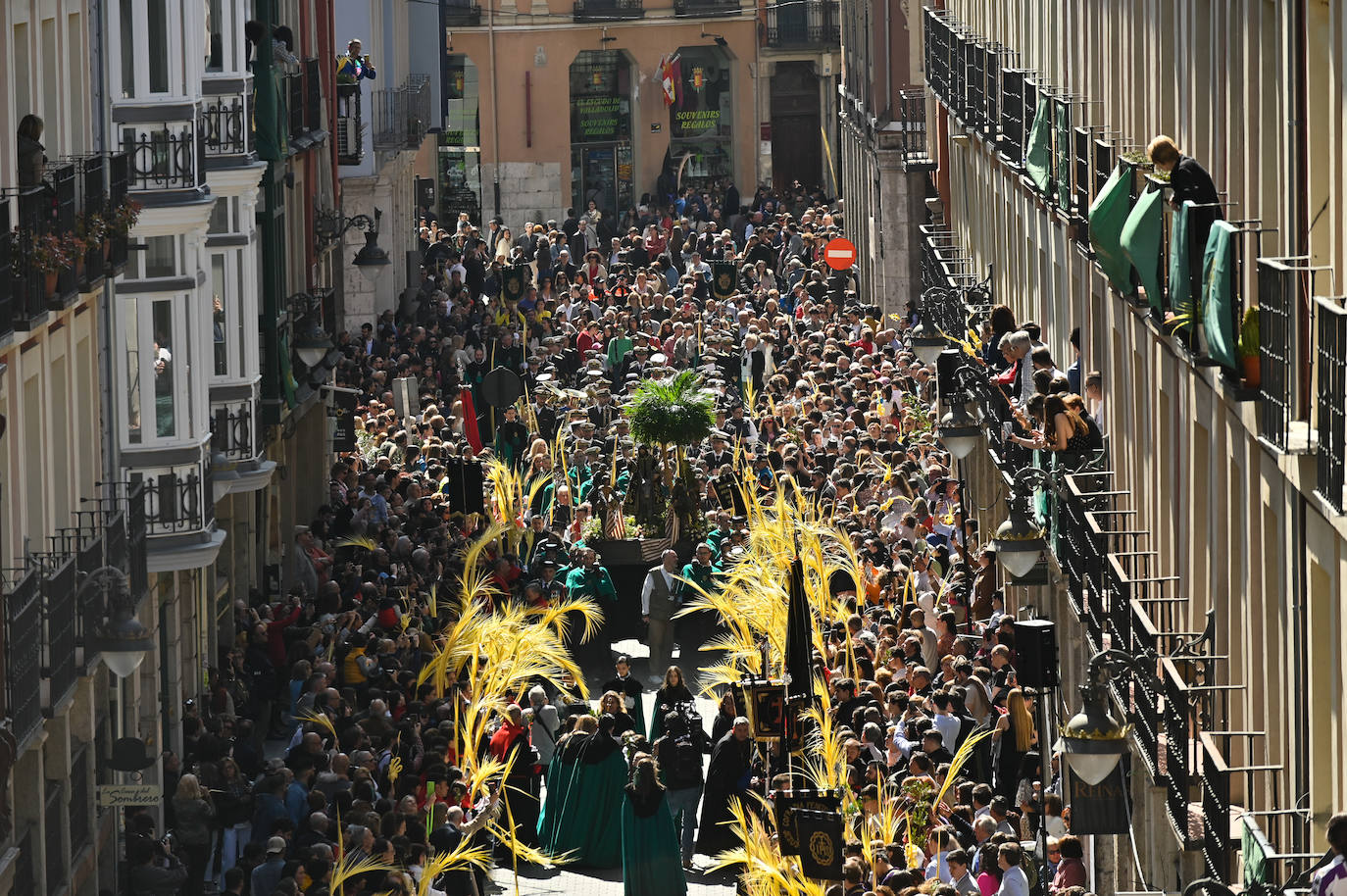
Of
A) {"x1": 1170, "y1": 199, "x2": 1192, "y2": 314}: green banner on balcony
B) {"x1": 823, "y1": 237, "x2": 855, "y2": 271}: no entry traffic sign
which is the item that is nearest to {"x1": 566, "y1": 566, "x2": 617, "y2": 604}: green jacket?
{"x1": 1170, "y1": 199, "x2": 1192, "y2": 314}: green banner on balcony

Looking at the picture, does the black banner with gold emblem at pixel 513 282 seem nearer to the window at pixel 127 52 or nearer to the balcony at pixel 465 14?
the window at pixel 127 52

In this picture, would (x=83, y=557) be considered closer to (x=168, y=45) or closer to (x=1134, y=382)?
(x=168, y=45)

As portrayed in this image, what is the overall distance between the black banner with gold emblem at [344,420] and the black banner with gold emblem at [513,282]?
9.28 metres

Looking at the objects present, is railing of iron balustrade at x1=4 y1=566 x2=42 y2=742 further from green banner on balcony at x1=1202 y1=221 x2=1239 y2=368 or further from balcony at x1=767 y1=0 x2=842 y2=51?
balcony at x1=767 y1=0 x2=842 y2=51

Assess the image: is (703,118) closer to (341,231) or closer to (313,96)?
(341,231)

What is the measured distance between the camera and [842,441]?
1417 inches

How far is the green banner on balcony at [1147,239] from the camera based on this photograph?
17.6 m

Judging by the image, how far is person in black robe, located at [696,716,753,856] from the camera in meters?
24.0

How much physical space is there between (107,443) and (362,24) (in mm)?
28650

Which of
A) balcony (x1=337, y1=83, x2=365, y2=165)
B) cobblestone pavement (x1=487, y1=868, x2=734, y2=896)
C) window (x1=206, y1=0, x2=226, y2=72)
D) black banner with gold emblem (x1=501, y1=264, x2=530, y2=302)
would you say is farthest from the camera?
black banner with gold emblem (x1=501, y1=264, x2=530, y2=302)

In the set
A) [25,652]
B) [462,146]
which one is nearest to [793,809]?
[25,652]

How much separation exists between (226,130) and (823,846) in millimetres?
13116

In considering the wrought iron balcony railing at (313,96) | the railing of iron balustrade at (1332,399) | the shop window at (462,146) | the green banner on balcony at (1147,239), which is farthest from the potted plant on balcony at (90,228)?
the shop window at (462,146)

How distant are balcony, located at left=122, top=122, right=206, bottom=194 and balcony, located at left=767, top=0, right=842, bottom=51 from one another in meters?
53.1
